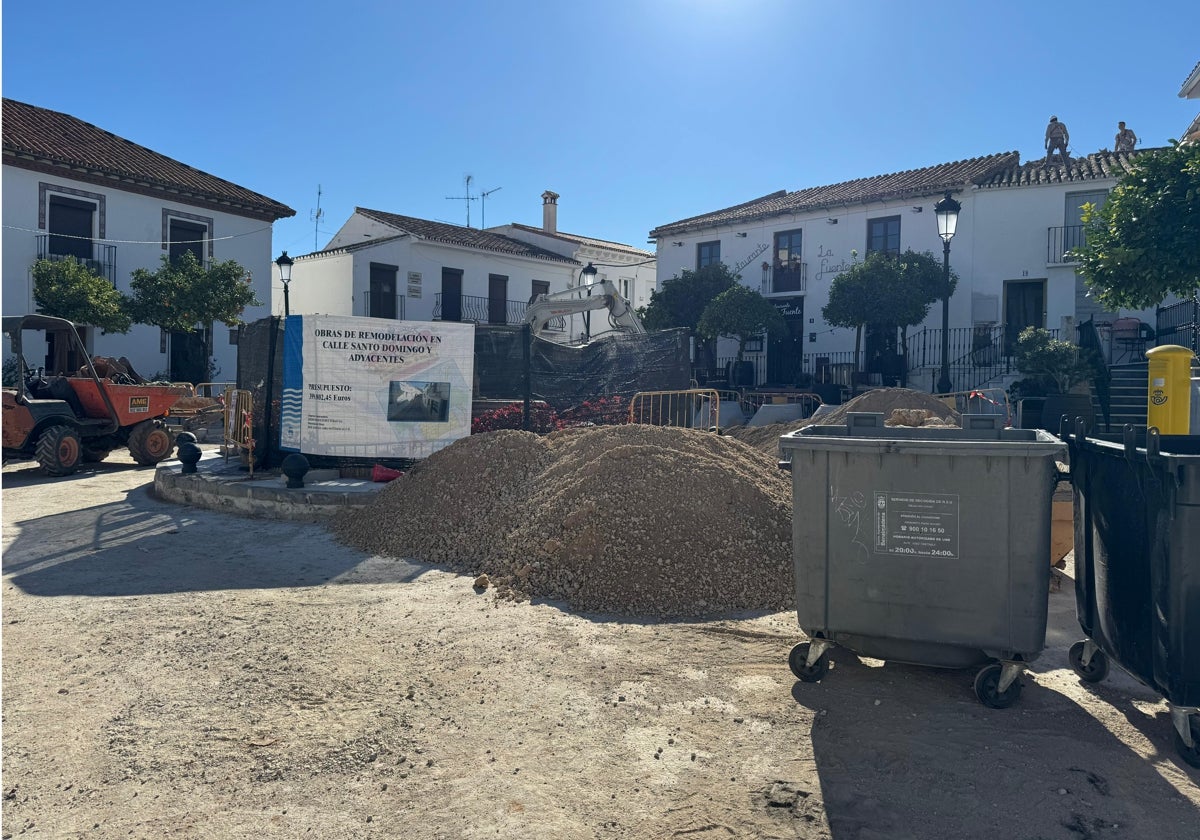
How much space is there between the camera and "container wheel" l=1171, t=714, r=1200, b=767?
3.27 m

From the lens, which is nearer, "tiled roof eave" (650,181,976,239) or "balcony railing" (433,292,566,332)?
"tiled roof eave" (650,181,976,239)

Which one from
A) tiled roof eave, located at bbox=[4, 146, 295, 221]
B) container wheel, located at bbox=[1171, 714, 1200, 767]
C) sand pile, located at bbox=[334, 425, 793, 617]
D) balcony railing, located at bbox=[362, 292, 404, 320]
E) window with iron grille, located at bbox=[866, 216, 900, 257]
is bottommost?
container wheel, located at bbox=[1171, 714, 1200, 767]

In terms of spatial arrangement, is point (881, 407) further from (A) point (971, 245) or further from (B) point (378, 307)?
(B) point (378, 307)

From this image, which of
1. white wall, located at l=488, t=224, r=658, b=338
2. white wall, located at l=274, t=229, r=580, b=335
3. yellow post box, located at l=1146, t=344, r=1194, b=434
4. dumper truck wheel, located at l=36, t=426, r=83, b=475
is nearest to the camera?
yellow post box, located at l=1146, t=344, r=1194, b=434

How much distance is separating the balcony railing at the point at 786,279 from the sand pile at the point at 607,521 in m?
18.9

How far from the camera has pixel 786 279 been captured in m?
26.3

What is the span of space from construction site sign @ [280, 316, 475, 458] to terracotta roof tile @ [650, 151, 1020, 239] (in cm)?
1793

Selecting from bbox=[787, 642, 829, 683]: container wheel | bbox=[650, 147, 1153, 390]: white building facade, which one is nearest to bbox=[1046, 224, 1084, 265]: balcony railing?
bbox=[650, 147, 1153, 390]: white building facade

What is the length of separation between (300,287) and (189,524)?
2802 cm

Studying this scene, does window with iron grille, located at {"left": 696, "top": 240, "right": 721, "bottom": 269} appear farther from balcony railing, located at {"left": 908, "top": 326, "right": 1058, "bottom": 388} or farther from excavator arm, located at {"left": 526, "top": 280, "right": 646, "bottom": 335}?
excavator arm, located at {"left": 526, "top": 280, "right": 646, "bottom": 335}

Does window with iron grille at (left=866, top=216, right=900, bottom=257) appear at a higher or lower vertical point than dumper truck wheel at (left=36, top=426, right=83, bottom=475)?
higher

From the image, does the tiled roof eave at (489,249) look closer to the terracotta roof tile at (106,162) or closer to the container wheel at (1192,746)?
the terracotta roof tile at (106,162)

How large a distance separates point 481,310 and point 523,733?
30.4 meters

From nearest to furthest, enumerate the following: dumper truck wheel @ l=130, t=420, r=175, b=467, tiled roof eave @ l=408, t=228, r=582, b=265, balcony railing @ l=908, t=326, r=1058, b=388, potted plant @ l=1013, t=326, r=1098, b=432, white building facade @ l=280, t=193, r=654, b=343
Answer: dumper truck wheel @ l=130, t=420, r=175, b=467 < potted plant @ l=1013, t=326, r=1098, b=432 < balcony railing @ l=908, t=326, r=1058, b=388 < white building facade @ l=280, t=193, r=654, b=343 < tiled roof eave @ l=408, t=228, r=582, b=265
